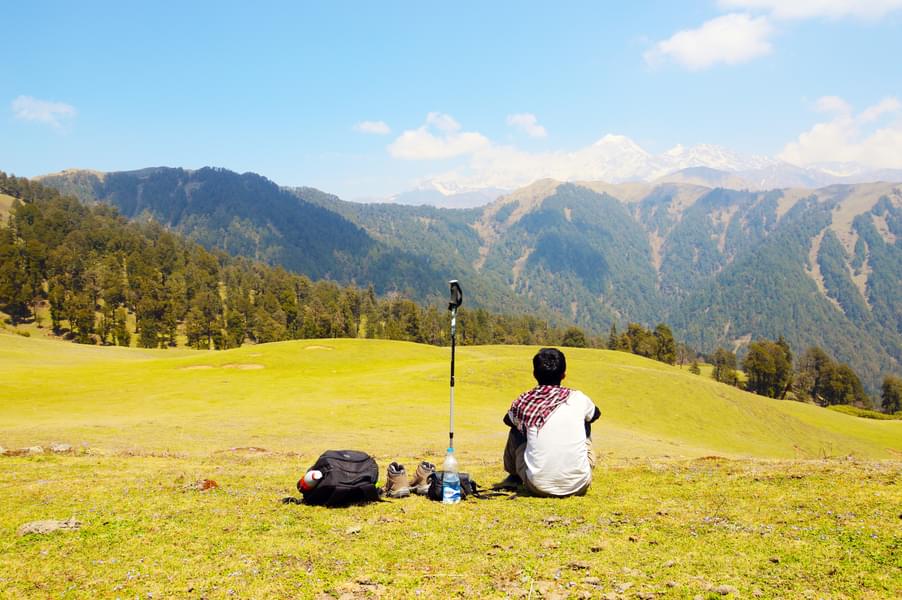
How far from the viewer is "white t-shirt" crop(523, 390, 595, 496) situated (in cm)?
1202

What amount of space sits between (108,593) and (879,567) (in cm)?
1150

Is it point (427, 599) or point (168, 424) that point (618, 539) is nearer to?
point (427, 599)

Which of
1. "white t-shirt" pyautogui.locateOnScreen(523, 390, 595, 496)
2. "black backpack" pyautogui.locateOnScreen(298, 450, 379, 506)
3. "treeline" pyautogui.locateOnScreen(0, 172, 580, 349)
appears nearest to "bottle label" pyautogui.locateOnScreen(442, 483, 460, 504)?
"black backpack" pyautogui.locateOnScreen(298, 450, 379, 506)

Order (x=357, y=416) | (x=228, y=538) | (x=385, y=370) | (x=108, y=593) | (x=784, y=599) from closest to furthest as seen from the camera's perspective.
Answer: (x=784, y=599)
(x=108, y=593)
(x=228, y=538)
(x=357, y=416)
(x=385, y=370)

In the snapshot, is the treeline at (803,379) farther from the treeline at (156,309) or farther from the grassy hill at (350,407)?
the treeline at (156,309)

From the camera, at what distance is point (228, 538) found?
32.6 ft

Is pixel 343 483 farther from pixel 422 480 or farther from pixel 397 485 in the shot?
pixel 422 480

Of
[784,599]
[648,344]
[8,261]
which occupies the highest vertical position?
[8,261]

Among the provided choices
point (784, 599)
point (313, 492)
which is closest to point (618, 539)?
point (784, 599)

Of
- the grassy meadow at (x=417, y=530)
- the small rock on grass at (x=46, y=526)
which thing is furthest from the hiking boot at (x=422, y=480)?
the small rock on grass at (x=46, y=526)

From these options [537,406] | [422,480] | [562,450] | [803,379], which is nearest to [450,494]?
[422,480]

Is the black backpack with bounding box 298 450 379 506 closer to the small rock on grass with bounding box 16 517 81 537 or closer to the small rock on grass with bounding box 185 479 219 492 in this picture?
the small rock on grass with bounding box 185 479 219 492

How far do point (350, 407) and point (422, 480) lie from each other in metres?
30.4

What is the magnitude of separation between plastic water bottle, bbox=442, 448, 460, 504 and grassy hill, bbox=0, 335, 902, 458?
1247 cm
